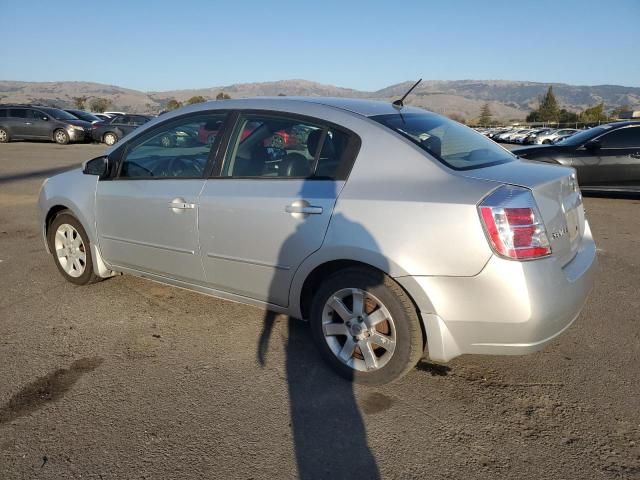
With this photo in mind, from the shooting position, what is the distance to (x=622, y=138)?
8.91 m

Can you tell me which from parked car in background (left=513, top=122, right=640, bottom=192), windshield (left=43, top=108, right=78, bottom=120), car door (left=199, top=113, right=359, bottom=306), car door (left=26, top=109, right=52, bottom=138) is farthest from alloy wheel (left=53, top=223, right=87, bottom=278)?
windshield (left=43, top=108, right=78, bottom=120)

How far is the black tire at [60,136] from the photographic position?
72.8ft

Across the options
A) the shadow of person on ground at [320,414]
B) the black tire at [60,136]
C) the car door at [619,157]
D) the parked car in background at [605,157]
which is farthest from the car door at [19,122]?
the shadow of person on ground at [320,414]

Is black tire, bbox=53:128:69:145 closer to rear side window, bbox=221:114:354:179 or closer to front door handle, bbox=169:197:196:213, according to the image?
front door handle, bbox=169:197:196:213

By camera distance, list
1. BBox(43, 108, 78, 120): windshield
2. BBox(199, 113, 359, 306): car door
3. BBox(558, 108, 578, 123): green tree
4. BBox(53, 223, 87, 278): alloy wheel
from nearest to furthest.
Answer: BBox(199, 113, 359, 306): car door → BBox(53, 223, 87, 278): alloy wheel → BBox(43, 108, 78, 120): windshield → BBox(558, 108, 578, 123): green tree

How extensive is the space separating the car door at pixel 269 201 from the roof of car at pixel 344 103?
159mm

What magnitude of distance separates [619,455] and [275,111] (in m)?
2.70

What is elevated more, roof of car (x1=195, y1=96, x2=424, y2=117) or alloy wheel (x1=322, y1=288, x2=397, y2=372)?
roof of car (x1=195, y1=96, x2=424, y2=117)

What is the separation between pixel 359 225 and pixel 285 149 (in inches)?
32.6

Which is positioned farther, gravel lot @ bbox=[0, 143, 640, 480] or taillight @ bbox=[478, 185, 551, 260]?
taillight @ bbox=[478, 185, 551, 260]

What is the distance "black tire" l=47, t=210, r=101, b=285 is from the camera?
4.34 meters

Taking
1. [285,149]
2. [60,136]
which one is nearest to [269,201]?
[285,149]

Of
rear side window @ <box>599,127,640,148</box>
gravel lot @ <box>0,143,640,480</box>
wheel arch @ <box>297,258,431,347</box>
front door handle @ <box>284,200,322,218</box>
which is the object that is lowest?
gravel lot @ <box>0,143,640,480</box>

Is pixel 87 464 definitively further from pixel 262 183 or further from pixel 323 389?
pixel 262 183
